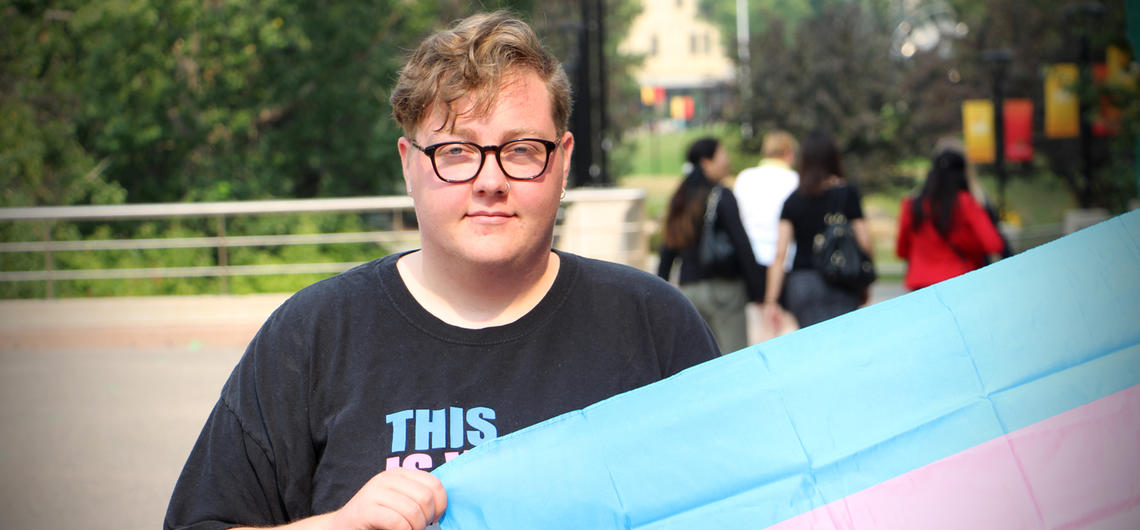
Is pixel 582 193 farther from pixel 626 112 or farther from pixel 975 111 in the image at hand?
pixel 626 112

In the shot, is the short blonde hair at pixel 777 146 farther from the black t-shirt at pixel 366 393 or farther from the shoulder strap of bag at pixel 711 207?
the black t-shirt at pixel 366 393

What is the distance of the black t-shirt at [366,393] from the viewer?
2.04 m

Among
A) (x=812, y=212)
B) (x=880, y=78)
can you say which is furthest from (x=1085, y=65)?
(x=812, y=212)

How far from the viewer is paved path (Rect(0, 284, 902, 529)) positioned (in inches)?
262

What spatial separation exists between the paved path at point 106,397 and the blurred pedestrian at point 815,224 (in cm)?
386

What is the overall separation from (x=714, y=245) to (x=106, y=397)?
5183mm

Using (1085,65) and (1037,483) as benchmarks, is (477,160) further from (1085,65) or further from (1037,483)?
(1085,65)

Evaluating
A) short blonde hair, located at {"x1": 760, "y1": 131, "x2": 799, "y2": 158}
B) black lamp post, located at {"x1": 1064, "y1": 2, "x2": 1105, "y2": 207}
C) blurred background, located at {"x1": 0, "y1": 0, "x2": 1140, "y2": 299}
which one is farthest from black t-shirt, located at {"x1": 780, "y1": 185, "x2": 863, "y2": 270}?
black lamp post, located at {"x1": 1064, "y1": 2, "x2": 1105, "y2": 207}

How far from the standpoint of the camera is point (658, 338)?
2217 mm

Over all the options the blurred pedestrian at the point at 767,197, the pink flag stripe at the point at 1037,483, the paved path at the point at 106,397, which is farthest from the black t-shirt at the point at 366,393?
the blurred pedestrian at the point at 767,197

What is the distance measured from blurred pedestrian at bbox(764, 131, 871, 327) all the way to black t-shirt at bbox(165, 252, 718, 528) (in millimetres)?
5147

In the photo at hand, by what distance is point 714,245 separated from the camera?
24.2ft

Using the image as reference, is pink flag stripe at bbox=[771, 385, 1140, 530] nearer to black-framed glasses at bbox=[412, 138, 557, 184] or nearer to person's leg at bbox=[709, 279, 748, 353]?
black-framed glasses at bbox=[412, 138, 557, 184]

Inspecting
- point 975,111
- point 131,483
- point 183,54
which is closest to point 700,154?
point 131,483
